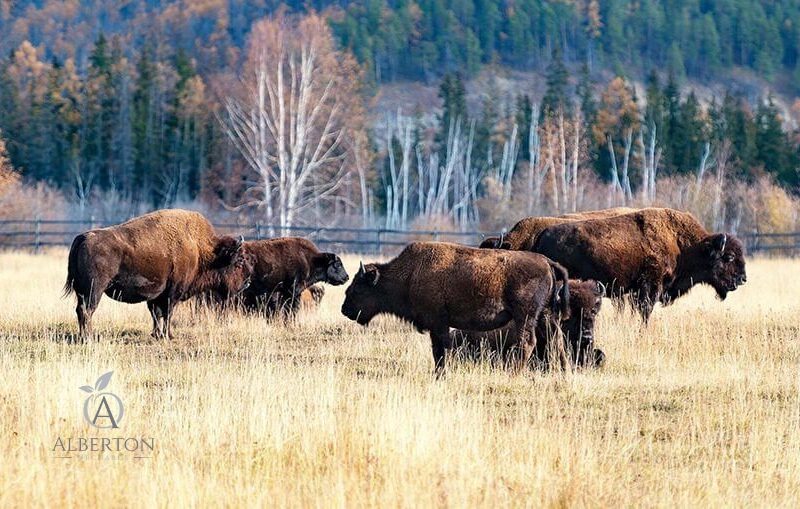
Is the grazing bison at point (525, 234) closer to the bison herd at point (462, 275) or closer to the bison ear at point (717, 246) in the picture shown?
the bison herd at point (462, 275)

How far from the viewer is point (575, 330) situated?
11.9m

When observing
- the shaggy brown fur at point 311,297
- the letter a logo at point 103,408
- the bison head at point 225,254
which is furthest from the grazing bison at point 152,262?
the letter a logo at point 103,408

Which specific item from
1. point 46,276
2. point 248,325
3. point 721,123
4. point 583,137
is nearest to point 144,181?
point 583,137

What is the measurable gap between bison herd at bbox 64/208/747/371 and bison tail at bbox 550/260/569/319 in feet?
0.04

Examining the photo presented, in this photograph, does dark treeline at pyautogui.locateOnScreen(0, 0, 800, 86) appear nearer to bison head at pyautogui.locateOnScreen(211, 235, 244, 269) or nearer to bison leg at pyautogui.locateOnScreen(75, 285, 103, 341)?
bison head at pyautogui.locateOnScreen(211, 235, 244, 269)

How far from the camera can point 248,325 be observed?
15398 millimetres

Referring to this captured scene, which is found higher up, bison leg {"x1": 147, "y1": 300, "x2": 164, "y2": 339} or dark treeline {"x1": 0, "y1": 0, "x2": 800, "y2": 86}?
dark treeline {"x1": 0, "y1": 0, "x2": 800, "y2": 86}

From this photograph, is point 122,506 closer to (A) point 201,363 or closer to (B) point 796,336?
(A) point 201,363

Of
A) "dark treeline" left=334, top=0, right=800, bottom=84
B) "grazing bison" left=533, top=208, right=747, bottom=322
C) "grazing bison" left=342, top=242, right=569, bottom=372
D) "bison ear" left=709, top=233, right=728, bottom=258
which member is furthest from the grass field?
"dark treeline" left=334, top=0, right=800, bottom=84

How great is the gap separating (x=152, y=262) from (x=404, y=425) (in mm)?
7234

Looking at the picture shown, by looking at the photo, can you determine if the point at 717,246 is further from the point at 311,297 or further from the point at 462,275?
the point at 311,297

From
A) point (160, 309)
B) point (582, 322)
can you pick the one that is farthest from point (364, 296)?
point (160, 309)

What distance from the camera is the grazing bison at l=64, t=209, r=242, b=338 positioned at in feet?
45.6

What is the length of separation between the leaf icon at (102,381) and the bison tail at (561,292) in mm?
4176
